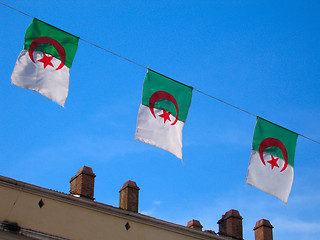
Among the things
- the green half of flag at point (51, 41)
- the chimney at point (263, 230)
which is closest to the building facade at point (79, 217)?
the chimney at point (263, 230)

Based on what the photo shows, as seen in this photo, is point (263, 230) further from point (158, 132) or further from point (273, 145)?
point (158, 132)

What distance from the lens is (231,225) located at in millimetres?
21484

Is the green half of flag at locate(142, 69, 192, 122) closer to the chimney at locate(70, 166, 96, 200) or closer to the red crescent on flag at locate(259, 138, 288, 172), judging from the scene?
the red crescent on flag at locate(259, 138, 288, 172)

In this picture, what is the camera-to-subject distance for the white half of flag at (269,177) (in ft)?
60.9

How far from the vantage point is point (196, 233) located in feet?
66.3

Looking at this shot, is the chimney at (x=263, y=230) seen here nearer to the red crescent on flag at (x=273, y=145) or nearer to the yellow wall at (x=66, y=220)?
the red crescent on flag at (x=273, y=145)

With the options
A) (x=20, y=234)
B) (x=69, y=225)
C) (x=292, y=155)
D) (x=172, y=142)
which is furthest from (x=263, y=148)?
(x=20, y=234)

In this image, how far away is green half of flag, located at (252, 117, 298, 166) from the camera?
19.0 metres

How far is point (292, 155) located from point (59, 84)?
7.90m

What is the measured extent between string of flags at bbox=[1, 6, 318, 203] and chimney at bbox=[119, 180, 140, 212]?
2.89 meters

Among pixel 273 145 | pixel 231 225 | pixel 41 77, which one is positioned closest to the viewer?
pixel 41 77

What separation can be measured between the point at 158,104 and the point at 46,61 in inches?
137

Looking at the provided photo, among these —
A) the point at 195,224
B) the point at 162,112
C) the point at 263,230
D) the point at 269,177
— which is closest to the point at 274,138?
the point at 269,177

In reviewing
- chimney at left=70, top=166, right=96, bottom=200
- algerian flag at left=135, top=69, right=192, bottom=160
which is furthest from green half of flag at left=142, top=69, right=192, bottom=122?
chimney at left=70, top=166, right=96, bottom=200
